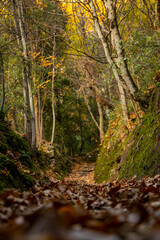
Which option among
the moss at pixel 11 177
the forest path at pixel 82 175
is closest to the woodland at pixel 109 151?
the moss at pixel 11 177

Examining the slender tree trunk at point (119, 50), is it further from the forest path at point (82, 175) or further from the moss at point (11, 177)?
the forest path at point (82, 175)

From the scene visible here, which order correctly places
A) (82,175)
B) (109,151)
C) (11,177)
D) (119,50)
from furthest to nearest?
(82,175), (109,151), (119,50), (11,177)

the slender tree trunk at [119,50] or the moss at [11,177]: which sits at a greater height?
the slender tree trunk at [119,50]

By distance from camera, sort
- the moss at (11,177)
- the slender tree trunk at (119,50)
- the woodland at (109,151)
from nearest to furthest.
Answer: the woodland at (109,151), the moss at (11,177), the slender tree trunk at (119,50)

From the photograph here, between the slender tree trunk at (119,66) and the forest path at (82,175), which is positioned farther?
the forest path at (82,175)

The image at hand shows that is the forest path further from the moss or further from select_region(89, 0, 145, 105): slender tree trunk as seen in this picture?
the moss

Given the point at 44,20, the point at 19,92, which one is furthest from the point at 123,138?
the point at 44,20

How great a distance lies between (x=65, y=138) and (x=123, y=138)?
13.6m

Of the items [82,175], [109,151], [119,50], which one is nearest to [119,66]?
[119,50]

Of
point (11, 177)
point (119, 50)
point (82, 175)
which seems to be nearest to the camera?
point (11, 177)

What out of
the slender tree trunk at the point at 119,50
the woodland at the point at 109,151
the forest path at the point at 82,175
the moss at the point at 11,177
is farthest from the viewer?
the forest path at the point at 82,175

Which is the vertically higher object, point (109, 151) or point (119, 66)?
point (119, 66)

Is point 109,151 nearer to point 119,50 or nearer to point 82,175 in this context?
point 82,175

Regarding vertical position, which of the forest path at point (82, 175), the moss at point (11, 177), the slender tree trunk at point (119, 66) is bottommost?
the forest path at point (82, 175)
